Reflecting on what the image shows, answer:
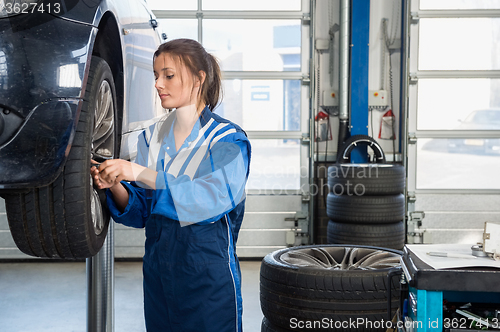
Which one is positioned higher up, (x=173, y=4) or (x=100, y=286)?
(x=173, y=4)

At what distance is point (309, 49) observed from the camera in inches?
219

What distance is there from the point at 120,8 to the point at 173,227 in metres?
0.92

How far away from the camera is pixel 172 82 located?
165 centimetres

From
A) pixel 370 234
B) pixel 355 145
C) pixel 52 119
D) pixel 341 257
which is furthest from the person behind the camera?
pixel 355 145

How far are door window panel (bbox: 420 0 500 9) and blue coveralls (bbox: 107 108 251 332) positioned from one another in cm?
465

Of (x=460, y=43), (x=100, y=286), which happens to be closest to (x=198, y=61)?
(x=100, y=286)

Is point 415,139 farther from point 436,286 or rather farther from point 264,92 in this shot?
point 436,286

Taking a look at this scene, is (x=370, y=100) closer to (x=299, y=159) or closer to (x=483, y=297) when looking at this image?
(x=299, y=159)

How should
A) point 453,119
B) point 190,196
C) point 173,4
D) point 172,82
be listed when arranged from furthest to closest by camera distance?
point 453,119, point 173,4, point 172,82, point 190,196

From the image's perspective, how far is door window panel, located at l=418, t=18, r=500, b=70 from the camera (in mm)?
5531

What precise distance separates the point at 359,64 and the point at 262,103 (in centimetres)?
115

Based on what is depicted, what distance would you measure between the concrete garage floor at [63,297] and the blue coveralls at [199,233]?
1.86 meters

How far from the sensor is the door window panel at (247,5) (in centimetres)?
548

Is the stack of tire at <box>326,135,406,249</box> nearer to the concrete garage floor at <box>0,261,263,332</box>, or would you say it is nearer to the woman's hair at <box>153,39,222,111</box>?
the concrete garage floor at <box>0,261,263,332</box>
